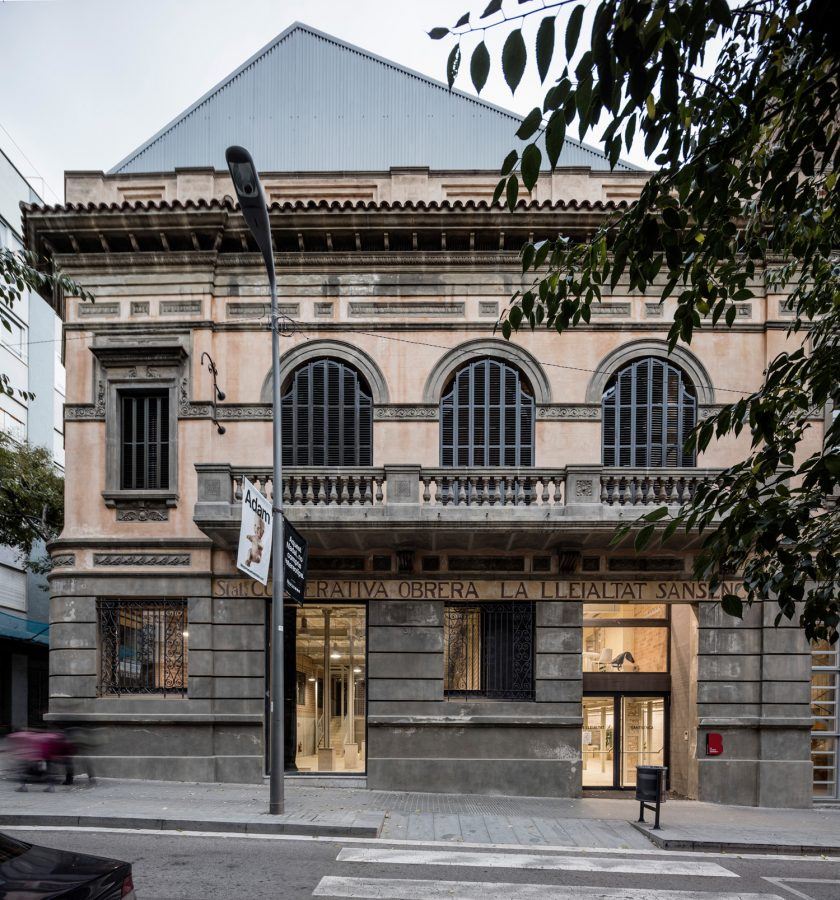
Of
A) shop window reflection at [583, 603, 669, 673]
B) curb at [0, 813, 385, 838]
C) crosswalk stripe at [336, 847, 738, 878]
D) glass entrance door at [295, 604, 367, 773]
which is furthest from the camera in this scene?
shop window reflection at [583, 603, 669, 673]

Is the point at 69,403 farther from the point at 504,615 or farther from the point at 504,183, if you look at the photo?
the point at 504,183

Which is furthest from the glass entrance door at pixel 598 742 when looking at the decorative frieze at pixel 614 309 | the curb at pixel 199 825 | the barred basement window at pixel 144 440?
the barred basement window at pixel 144 440

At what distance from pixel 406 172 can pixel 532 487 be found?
279 inches

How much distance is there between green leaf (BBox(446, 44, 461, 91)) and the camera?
3143mm

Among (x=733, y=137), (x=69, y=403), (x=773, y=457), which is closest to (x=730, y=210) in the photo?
(x=733, y=137)

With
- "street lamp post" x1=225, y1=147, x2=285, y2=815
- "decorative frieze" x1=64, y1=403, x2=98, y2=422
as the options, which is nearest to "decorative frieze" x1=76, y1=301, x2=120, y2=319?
"decorative frieze" x1=64, y1=403, x2=98, y2=422

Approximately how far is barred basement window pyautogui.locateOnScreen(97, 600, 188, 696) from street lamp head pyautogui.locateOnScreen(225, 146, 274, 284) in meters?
7.04

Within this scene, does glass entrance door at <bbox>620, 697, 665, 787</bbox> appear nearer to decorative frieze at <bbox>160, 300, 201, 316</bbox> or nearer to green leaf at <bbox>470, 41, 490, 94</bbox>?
decorative frieze at <bbox>160, 300, 201, 316</bbox>

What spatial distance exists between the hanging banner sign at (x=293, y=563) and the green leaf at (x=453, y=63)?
28.6 ft

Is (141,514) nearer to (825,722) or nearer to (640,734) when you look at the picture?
(640,734)

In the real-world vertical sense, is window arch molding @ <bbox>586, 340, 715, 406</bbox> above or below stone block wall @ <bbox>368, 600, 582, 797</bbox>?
above

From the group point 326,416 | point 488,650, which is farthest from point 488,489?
point 326,416

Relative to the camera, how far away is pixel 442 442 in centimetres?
1441

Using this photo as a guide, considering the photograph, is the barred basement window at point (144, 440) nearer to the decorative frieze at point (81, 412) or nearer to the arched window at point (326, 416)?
the decorative frieze at point (81, 412)
